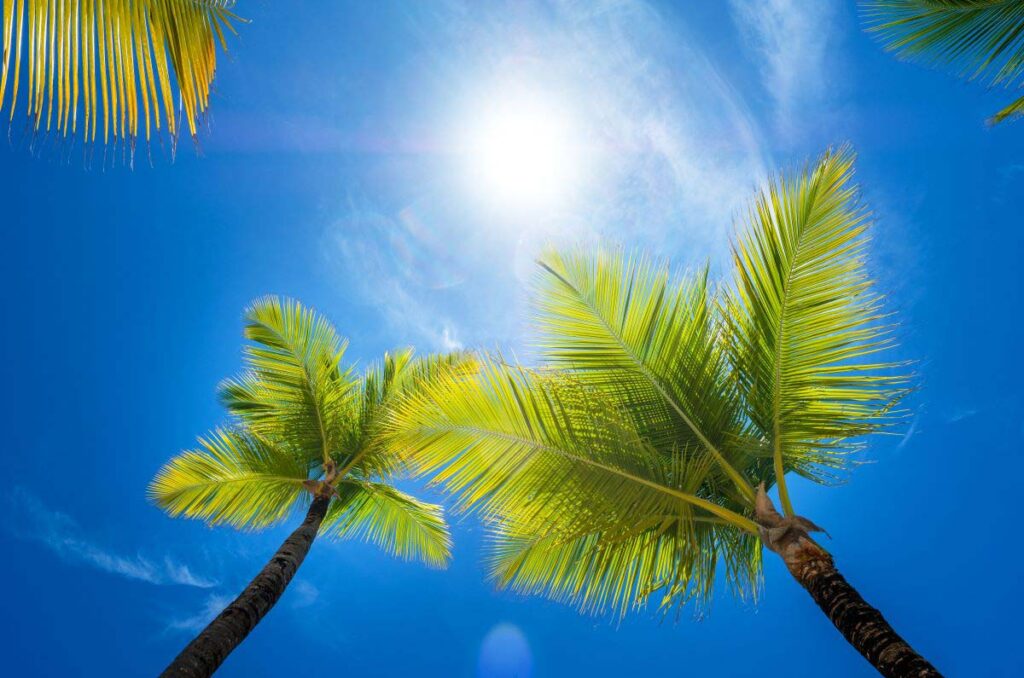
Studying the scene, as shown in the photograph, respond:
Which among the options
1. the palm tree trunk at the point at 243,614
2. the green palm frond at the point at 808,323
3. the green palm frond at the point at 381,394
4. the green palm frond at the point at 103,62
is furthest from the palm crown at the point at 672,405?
the green palm frond at the point at 381,394

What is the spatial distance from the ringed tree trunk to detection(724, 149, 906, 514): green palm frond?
21 centimetres

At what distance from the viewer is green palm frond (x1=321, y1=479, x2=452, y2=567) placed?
11.0m

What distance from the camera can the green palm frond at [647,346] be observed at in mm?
5781

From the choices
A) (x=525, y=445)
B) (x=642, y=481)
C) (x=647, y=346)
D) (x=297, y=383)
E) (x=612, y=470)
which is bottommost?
(x=642, y=481)

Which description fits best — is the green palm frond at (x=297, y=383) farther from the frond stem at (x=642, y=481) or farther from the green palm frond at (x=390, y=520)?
the frond stem at (x=642, y=481)

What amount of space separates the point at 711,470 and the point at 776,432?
31.2 inches

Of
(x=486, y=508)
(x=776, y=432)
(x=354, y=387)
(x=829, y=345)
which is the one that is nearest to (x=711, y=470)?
(x=776, y=432)

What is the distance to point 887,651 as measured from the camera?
12.5 ft

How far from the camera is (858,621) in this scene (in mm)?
4125

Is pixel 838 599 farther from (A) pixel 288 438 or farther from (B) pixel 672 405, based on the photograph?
(A) pixel 288 438

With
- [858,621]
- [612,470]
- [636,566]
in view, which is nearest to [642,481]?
[612,470]

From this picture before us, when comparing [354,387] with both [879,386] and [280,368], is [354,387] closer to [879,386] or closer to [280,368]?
[280,368]

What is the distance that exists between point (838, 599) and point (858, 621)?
0.25m

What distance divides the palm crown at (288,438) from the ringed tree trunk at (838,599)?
19.7ft
